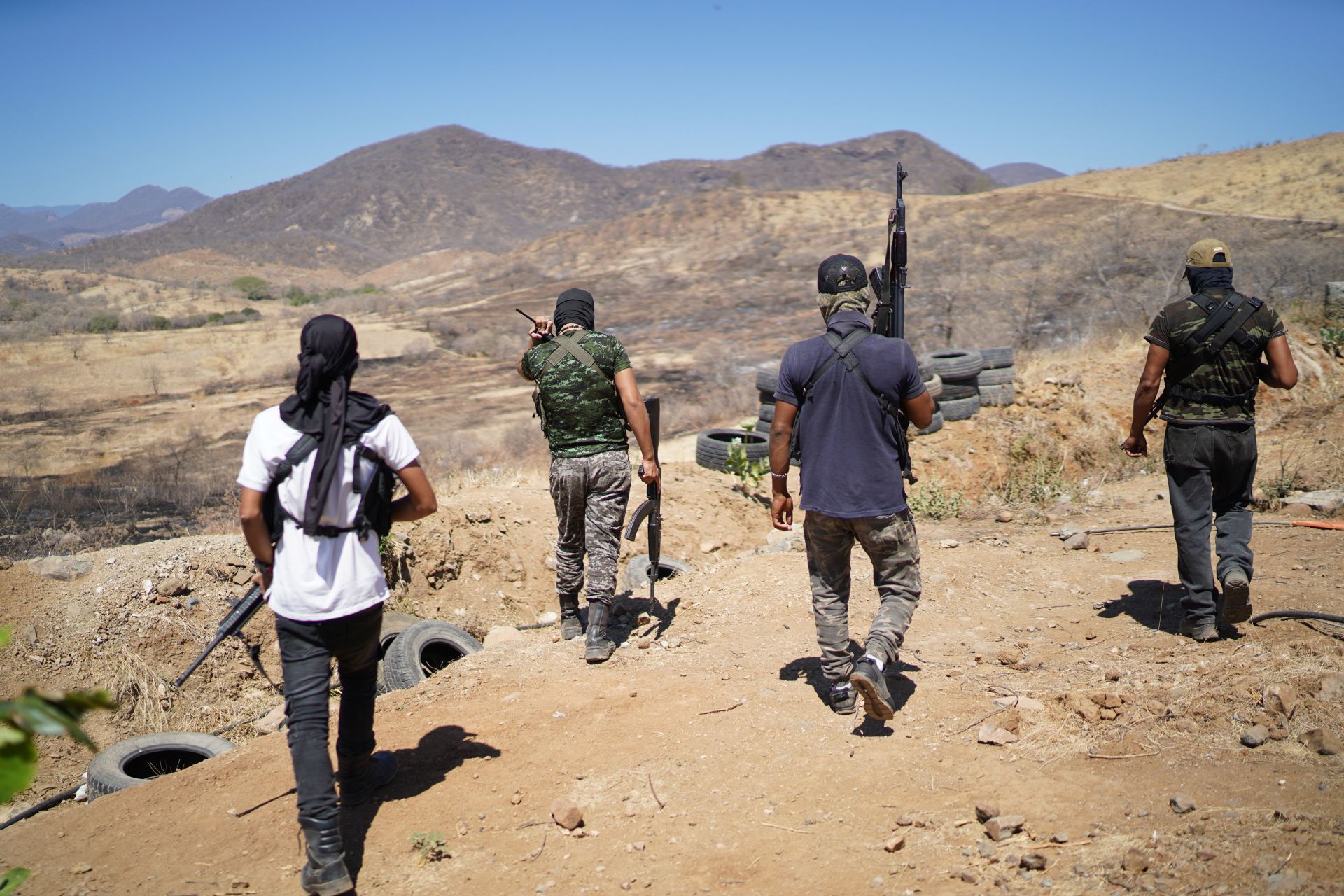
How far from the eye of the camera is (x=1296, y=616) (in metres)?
4.61

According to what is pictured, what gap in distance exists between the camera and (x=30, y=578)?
6.35 m

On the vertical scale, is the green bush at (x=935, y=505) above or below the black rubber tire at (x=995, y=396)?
below

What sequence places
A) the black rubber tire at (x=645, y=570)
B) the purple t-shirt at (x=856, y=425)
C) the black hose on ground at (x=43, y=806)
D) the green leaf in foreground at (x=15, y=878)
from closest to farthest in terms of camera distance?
the green leaf in foreground at (x=15, y=878) < the purple t-shirt at (x=856, y=425) < the black hose on ground at (x=43, y=806) < the black rubber tire at (x=645, y=570)

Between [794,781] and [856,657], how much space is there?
50.0 inches

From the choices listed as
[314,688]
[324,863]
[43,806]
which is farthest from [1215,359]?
[43,806]

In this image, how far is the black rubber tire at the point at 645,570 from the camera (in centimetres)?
669

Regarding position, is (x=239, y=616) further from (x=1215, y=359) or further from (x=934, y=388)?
(x=934, y=388)

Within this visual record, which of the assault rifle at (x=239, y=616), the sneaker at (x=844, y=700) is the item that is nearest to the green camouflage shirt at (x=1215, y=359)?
the sneaker at (x=844, y=700)

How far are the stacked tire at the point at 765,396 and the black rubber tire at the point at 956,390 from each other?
2.04 meters

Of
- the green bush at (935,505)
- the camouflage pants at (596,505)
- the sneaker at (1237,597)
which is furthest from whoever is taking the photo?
the green bush at (935,505)

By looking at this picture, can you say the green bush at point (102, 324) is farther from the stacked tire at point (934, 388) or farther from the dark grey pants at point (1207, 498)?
the dark grey pants at point (1207, 498)

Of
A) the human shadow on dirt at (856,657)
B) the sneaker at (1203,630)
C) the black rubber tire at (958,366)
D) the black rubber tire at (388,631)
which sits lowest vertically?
the black rubber tire at (388,631)

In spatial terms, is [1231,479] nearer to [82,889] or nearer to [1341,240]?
[82,889]

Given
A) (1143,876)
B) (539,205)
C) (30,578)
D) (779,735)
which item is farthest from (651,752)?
(539,205)
